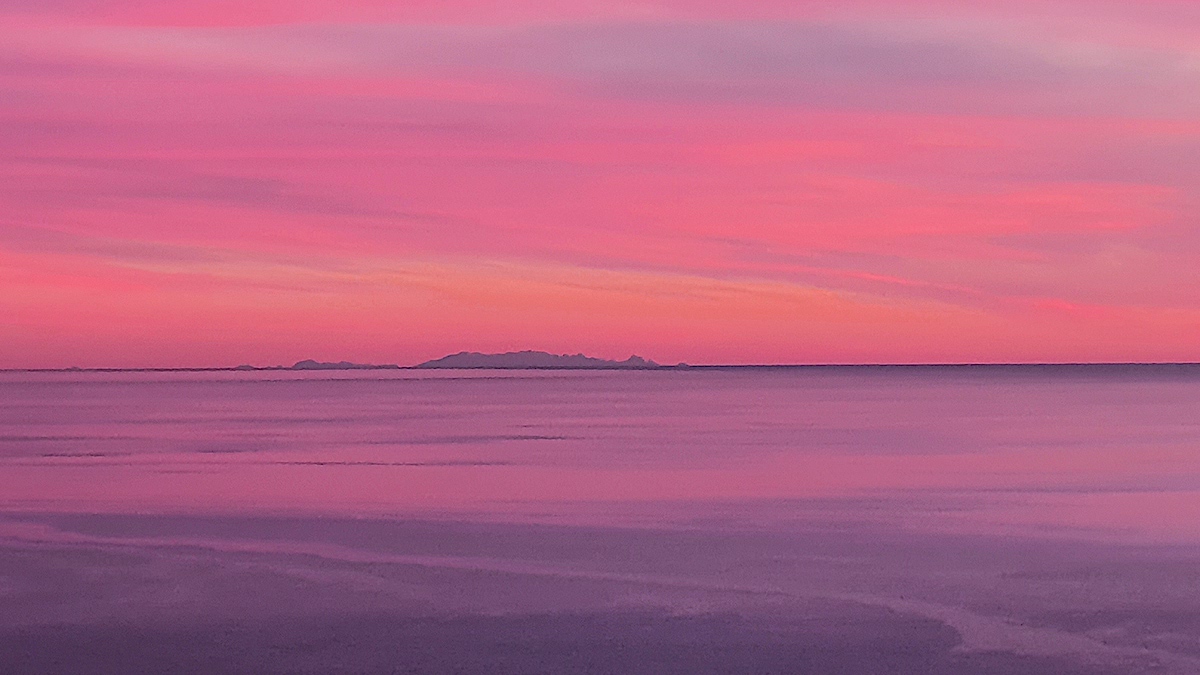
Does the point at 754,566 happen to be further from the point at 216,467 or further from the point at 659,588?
the point at 216,467

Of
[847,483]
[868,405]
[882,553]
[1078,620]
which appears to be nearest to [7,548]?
[882,553]

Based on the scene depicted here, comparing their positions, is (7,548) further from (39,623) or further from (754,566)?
(754,566)

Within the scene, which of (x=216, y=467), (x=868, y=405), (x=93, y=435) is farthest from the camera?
(x=868, y=405)

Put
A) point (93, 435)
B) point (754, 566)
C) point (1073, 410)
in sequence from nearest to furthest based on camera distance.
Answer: point (754, 566), point (93, 435), point (1073, 410)

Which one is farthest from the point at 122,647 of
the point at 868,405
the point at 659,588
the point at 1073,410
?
the point at 868,405

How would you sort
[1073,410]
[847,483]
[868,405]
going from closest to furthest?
1. [847,483]
2. [1073,410]
3. [868,405]

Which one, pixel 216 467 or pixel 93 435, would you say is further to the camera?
pixel 93 435
